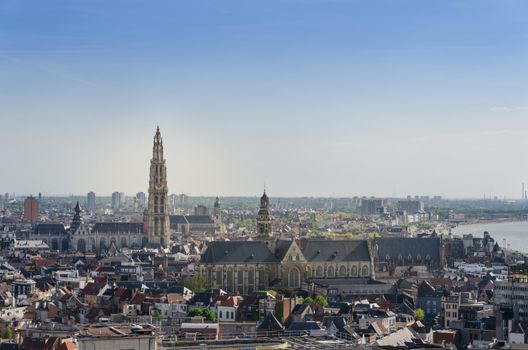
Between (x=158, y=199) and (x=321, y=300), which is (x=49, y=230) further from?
(x=321, y=300)

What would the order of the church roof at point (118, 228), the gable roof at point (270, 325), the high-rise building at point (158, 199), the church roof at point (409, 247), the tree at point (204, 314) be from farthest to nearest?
the church roof at point (118, 228) → the high-rise building at point (158, 199) → the church roof at point (409, 247) → the tree at point (204, 314) → the gable roof at point (270, 325)

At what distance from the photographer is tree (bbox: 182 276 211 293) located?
262 ft

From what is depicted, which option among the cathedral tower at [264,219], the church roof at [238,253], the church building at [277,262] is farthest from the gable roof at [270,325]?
the cathedral tower at [264,219]

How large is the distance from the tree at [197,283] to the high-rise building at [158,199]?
37285 millimetres

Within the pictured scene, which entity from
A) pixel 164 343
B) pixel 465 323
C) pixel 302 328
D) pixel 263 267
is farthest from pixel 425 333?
pixel 263 267

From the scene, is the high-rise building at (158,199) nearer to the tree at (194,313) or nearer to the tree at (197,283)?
the tree at (197,283)

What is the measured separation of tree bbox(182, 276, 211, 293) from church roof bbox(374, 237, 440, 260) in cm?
2692

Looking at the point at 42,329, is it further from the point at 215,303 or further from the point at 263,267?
the point at 263,267

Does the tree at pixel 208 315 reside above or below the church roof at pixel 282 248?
below

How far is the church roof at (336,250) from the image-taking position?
295 feet

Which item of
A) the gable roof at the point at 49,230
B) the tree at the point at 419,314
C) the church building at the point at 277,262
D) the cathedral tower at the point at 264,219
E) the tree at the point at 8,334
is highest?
the cathedral tower at the point at 264,219

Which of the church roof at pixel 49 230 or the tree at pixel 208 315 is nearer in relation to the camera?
the tree at pixel 208 315

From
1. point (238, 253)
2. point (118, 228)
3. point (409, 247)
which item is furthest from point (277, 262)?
point (118, 228)

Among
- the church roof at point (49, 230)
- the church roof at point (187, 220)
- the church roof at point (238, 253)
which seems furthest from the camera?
the church roof at point (187, 220)
